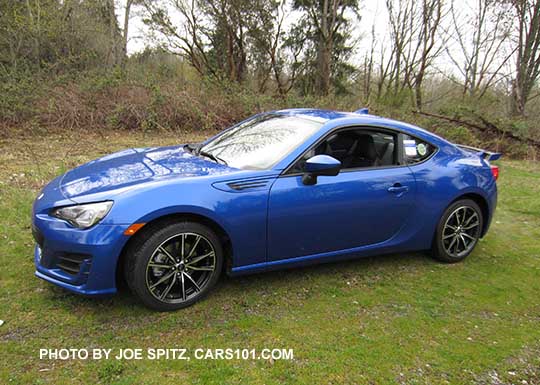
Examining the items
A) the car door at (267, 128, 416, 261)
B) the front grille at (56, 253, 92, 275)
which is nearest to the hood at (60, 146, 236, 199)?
the front grille at (56, 253, 92, 275)

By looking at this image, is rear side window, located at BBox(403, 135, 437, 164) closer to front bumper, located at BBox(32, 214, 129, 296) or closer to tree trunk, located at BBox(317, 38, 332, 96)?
front bumper, located at BBox(32, 214, 129, 296)

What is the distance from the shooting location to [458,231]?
12.1ft

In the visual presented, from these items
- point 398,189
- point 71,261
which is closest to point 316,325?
point 398,189

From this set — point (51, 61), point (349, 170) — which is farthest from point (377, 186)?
point (51, 61)

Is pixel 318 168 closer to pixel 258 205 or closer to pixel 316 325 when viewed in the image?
pixel 258 205

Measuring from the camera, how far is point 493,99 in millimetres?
14367

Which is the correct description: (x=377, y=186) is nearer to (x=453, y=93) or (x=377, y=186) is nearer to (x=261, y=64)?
(x=261, y=64)

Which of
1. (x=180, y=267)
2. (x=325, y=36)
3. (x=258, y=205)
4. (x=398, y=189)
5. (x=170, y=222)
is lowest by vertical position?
(x=180, y=267)

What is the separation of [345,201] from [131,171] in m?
1.70

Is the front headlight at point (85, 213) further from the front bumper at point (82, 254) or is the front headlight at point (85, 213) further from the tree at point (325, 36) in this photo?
the tree at point (325, 36)

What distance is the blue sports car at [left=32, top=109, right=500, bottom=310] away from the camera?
244cm

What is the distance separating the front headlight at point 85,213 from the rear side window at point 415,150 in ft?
8.33

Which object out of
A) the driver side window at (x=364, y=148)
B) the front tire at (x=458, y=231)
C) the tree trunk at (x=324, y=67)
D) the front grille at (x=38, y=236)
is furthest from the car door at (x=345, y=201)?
the tree trunk at (x=324, y=67)

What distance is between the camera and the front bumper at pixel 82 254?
234 cm
